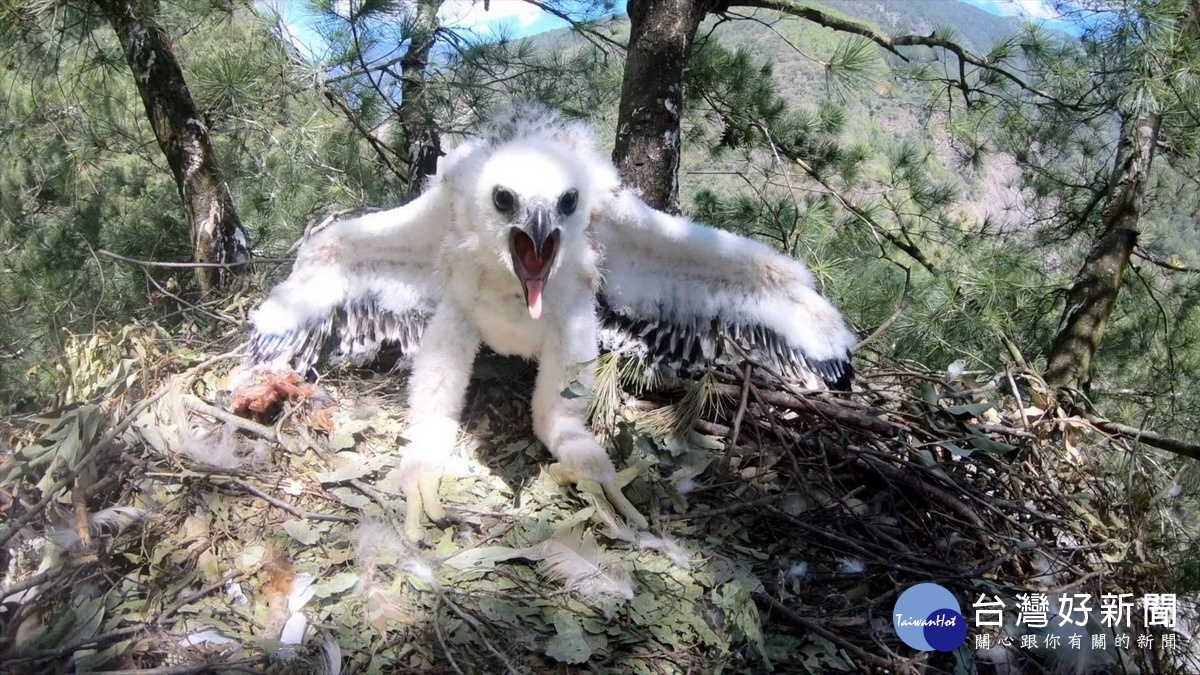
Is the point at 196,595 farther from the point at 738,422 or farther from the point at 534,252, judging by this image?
the point at 738,422

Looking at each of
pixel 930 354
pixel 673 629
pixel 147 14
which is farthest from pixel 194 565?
pixel 930 354

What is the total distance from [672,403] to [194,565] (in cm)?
141

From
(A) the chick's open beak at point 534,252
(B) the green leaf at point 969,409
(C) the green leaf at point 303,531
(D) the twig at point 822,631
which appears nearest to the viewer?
(D) the twig at point 822,631

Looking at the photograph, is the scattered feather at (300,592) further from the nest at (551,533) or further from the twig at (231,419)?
the twig at (231,419)

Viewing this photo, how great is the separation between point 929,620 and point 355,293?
1.89 metres

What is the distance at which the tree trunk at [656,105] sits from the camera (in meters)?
2.81

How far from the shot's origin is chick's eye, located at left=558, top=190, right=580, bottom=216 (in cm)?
197

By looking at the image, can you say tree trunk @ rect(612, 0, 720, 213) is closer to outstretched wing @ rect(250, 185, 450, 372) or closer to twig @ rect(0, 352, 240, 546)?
outstretched wing @ rect(250, 185, 450, 372)

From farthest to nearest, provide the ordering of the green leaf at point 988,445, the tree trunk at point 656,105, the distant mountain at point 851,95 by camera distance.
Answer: the distant mountain at point 851,95 → the tree trunk at point 656,105 → the green leaf at point 988,445

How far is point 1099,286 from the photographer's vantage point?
318 centimetres

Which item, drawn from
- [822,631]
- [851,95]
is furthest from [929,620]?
[851,95]

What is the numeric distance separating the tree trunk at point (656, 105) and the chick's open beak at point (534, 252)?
38.0 inches

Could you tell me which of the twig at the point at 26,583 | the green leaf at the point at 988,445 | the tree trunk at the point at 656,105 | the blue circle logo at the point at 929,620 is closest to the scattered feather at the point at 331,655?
the twig at the point at 26,583

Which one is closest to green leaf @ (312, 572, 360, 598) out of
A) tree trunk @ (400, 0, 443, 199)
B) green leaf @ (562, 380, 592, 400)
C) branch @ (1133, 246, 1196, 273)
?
green leaf @ (562, 380, 592, 400)
